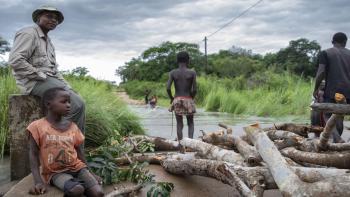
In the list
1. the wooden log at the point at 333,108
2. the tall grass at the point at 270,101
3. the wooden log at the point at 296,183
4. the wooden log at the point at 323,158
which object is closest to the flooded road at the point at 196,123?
the tall grass at the point at 270,101

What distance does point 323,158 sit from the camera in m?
4.31

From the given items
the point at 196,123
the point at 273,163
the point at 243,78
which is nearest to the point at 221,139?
the point at 273,163

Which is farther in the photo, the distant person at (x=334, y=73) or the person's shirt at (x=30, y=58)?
the distant person at (x=334, y=73)

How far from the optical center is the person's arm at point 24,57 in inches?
195

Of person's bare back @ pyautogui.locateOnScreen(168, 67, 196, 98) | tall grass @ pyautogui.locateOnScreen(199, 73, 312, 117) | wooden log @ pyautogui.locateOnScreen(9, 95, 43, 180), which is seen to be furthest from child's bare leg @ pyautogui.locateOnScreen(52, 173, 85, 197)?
tall grass @ pyautogui.locateOnScreen(199, 73, 312, 117)

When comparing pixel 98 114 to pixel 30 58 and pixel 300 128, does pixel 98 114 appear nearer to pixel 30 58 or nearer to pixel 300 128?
pixel 30 58

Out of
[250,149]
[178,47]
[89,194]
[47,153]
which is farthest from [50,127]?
[178,47]

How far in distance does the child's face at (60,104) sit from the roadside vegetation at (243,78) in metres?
14.4

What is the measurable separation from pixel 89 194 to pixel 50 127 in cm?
A: 64

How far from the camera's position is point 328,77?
283 inches

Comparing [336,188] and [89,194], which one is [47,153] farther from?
→ [336,188]

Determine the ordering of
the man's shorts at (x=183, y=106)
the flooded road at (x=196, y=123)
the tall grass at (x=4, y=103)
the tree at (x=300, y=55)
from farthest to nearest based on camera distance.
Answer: the tree at (x=300, y=55) < the flooded road at (x=196, y=123) < the man's shorts at (x=183, y=106) < the tall grass at (x=4, y=103)

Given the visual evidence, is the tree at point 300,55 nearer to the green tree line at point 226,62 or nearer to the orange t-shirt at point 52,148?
the green tree line at point 226,62

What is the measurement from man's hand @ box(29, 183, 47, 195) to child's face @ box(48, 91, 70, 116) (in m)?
0.61
